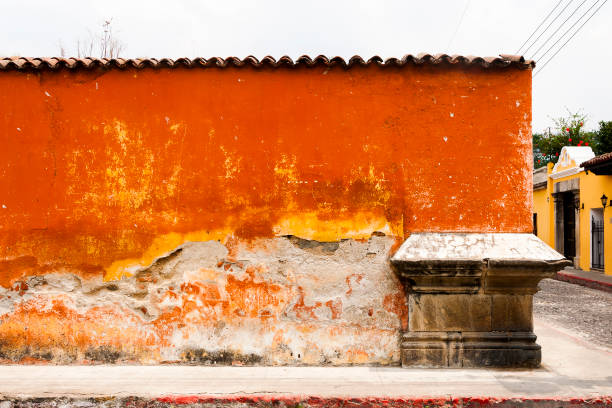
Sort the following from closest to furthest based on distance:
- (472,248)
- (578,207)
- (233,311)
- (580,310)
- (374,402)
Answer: (374,402)
(472,248)
(233,311)
(580,310)
(578,207)

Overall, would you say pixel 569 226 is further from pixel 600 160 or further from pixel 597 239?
pixel 600 160

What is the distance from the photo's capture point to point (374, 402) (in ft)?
12.6

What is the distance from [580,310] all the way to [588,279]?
16.2 ft

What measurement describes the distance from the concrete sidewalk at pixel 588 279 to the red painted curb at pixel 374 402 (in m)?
9.77

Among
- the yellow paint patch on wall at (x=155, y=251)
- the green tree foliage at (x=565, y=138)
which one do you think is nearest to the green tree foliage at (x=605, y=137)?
the green tree foliage at (x=565, y=138)

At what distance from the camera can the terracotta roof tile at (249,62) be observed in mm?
4723

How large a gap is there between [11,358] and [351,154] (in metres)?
3.86

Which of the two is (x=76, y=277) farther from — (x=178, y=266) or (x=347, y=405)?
(x=347, y=405)

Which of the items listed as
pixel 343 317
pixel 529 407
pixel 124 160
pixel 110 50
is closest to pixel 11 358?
pixel 124 160

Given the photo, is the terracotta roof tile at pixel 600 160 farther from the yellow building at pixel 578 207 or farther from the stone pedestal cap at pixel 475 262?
the stone pedestal cap at pixel 475 262

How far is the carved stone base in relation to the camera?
14.9 ft

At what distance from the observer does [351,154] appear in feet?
15.9

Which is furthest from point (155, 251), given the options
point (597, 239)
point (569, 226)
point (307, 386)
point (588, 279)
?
point (569, 226)

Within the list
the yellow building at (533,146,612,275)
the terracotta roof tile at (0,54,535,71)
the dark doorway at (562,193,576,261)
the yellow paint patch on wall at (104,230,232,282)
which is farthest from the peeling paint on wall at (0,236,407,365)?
the dark doorway at (562,193,576,261)
